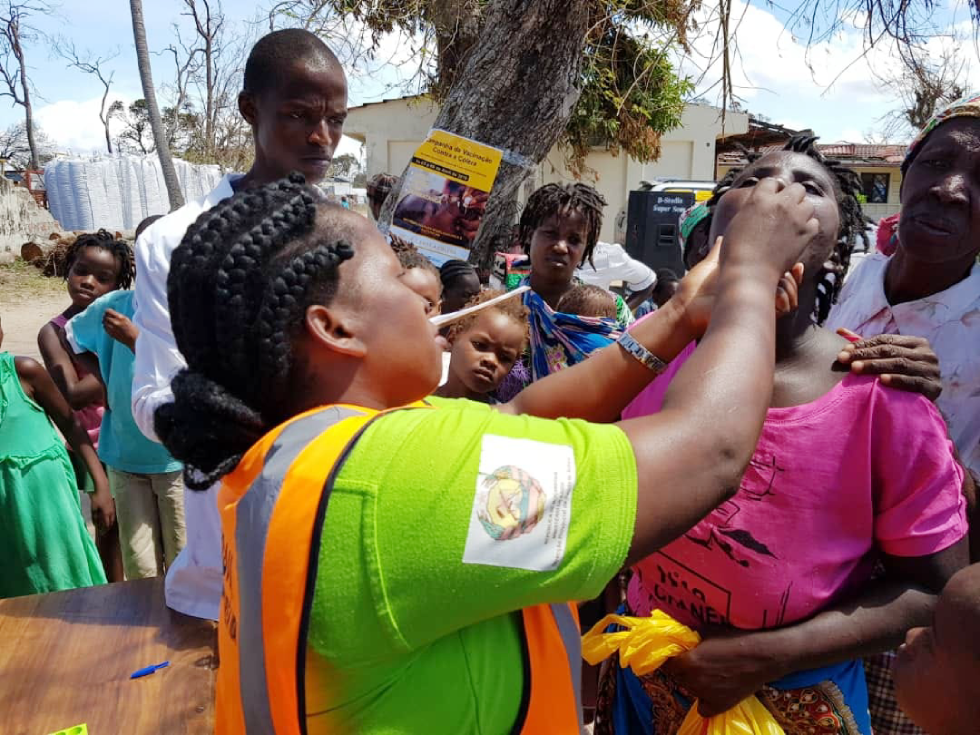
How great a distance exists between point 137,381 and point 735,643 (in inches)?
58.4

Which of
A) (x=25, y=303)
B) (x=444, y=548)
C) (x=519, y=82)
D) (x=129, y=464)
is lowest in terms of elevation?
(x=25, y=303)

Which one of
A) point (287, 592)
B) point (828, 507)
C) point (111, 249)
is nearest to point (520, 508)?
point (287, 592)

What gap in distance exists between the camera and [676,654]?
1311mm

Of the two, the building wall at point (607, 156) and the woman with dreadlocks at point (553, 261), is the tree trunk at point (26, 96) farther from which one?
the woman with dreadlocks at point (553, 261)

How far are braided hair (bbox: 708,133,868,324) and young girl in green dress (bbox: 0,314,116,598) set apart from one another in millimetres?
2598

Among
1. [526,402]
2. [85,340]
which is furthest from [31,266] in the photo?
[526,402]

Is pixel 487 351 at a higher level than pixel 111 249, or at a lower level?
lower

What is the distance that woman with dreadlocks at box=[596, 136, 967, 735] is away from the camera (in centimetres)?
120

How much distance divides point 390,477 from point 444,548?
0.30ft

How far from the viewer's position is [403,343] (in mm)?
990

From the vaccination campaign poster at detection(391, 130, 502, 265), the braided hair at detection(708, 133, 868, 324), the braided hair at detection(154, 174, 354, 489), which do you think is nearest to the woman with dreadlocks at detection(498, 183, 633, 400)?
the vaccination campaign poster at detection(391, 130, 502, 265)

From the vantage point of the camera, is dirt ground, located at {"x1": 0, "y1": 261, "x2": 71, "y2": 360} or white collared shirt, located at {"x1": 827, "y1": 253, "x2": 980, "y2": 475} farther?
dirt ground, located at {"x1": 0, "y1": 261, "x2": 71, "y2": 360}

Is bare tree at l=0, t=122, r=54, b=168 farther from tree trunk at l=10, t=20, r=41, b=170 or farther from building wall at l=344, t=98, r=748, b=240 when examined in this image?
building wall at l=344, t=98, r=748, b=240

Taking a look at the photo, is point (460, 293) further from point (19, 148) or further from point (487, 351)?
point (19, 148)
